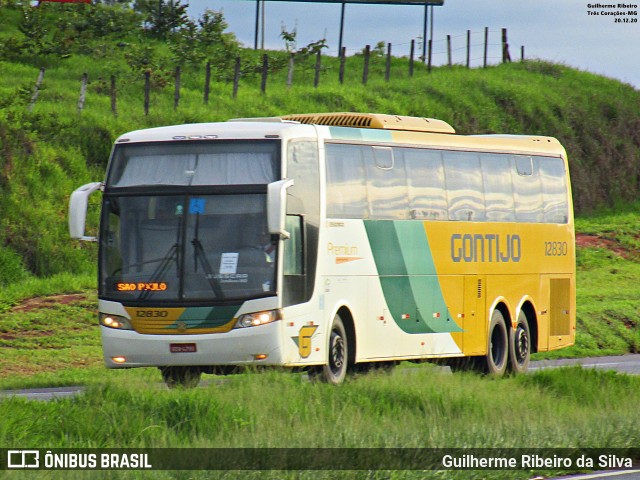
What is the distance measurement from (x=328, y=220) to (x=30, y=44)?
1327 inches

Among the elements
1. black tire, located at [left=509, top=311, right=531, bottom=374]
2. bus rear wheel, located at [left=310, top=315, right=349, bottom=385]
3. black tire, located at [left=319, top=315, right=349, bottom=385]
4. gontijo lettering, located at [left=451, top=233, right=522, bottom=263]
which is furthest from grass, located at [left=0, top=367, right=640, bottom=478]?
black tire, located at [left=509, top=311, right=531, bottom=374]

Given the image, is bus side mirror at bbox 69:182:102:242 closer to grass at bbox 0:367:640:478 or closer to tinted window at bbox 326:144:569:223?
grass at bbox 0:367:640:478

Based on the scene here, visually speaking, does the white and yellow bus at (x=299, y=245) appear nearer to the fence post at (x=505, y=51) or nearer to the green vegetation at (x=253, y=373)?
the green vegetation at (x=253, y=373)

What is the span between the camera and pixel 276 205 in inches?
→ 655

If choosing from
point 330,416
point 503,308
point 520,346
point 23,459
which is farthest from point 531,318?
point 23,459

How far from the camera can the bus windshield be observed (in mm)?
17219

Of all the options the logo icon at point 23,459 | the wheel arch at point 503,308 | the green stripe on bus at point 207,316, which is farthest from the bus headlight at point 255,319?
the wheel arch at point 503,308

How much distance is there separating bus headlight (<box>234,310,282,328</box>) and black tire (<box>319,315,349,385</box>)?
1.51 metres

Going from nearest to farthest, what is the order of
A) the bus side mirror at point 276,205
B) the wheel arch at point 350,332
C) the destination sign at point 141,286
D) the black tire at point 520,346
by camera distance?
the bus side mirror at point 276,205
the destination sign at point 141,286
the wheel arch at point 350,332
the black tire at point 520,346

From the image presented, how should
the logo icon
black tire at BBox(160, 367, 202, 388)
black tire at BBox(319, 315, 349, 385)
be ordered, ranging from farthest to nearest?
black tire at BBox(319, 315, 349, 385), black tire at BBox(160, 367, 202, 388), the logo icon

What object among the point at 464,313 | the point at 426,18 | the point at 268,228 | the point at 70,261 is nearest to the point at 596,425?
the point at 268,228

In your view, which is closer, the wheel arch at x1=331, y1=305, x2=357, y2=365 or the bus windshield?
the bus windshield

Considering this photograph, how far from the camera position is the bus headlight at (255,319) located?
56.1 feet

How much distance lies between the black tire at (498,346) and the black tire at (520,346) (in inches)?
8.0
